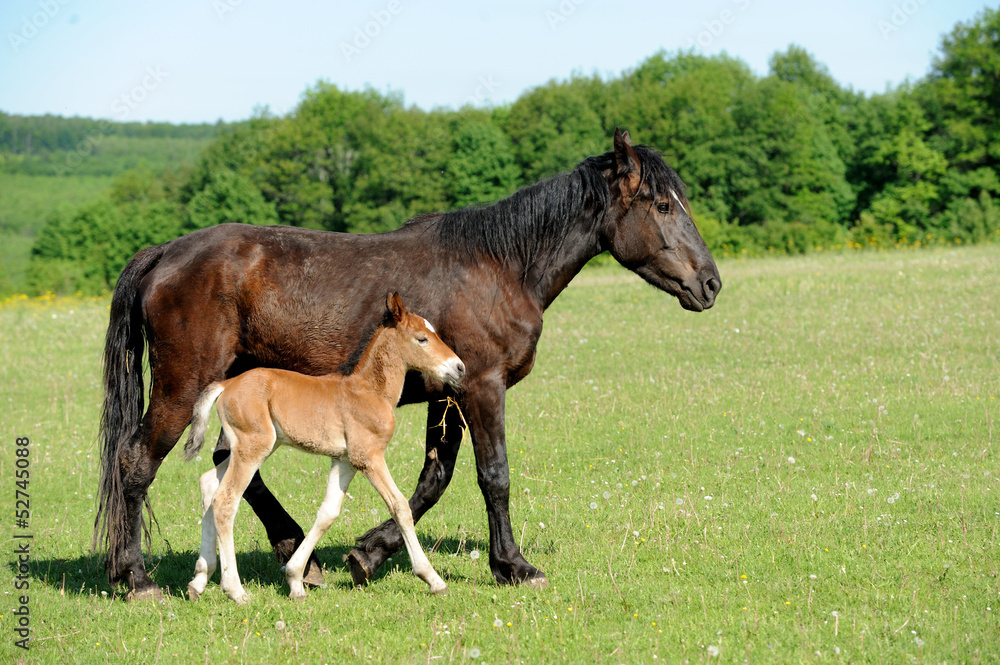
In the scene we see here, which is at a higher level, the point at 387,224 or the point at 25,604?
the point at 387,224

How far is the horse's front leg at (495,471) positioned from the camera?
231 inches

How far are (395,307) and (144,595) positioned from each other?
2689 millimetres

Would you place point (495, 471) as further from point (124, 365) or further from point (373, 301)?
point (124, 365)

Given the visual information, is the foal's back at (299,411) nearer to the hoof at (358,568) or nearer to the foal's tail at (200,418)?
the foal's tail at (200,418)

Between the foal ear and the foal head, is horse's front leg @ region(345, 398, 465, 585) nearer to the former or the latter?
the foal head

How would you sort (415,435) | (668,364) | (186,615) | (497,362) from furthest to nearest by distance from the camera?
(668,364) → (415,435) → (497,362) → (186,615)

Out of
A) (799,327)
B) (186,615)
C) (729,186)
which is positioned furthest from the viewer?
(729,186)

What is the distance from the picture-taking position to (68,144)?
70.6 meters

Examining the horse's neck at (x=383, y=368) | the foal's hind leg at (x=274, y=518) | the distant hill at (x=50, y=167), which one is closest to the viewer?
the horse's neck at (x=383, y=368)

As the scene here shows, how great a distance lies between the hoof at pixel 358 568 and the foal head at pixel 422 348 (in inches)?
60.1

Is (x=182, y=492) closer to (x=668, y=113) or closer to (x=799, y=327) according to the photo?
(x=799, y=327)

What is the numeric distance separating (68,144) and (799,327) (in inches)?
2761

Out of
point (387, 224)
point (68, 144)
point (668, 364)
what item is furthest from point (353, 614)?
point (68, 144)

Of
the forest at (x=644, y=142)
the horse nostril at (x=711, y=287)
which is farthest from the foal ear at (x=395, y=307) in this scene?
the forest at (x=644, y=142)
